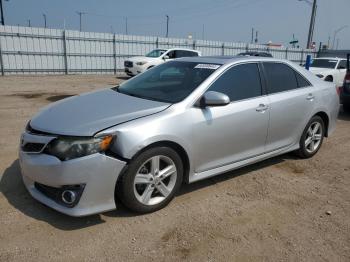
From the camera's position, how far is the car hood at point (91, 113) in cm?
304

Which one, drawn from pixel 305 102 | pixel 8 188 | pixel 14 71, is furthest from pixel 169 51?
pixel 8 188

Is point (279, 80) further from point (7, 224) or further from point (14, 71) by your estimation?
point (14, 71)

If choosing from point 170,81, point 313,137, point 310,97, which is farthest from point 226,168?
point 313,137

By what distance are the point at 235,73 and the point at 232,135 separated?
792mm

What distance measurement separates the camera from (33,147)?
10.3 feet

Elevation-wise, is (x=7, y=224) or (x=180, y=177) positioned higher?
(x=180, y=177)

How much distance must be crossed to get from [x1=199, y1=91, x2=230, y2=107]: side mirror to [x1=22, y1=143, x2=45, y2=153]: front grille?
1668 mm

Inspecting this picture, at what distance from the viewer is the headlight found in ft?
9.51

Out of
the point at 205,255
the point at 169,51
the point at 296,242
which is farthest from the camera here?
the point at 169,51

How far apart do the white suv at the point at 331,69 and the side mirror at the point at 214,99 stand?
10786 mm

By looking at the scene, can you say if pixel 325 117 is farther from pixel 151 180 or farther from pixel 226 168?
pixel 151 180

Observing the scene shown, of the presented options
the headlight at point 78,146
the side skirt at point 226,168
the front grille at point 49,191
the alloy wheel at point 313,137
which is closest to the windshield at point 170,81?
the side skirt at point 226,168

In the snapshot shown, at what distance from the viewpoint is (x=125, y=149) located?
299cm

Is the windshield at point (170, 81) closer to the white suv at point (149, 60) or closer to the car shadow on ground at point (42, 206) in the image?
the car shadow on ground at point (42, 206)
